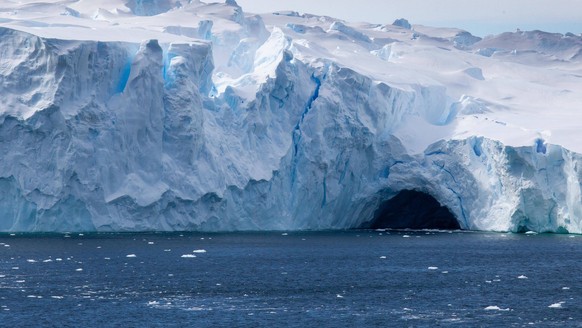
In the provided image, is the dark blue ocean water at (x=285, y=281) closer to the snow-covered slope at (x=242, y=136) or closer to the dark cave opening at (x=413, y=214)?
the snow-covered slope at (x=242, y=136)

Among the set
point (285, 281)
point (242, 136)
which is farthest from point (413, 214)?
point (285, 281)

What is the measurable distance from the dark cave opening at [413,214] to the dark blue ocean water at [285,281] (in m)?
3.73

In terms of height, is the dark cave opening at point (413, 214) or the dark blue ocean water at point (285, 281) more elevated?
the dark cave opening at point (413, 214)

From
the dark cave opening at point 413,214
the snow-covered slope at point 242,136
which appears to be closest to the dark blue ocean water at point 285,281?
the snow-covered slope at point 242,136

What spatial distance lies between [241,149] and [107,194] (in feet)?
18.9

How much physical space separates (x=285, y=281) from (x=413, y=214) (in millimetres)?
19350

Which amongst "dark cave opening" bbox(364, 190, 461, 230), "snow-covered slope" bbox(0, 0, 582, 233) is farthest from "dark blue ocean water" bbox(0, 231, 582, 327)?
"dark cave opening" bbox(364, 190, 461, 230)

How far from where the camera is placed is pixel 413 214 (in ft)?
149

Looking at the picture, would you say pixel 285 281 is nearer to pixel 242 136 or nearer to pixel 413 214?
pixel 242 136

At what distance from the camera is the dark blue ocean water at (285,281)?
21.0 metres

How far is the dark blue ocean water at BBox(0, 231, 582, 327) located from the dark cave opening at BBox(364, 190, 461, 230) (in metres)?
3.73

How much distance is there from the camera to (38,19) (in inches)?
1746

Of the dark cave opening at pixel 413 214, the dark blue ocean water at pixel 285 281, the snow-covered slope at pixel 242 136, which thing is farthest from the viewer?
the dark cave opening at pixel 413 214

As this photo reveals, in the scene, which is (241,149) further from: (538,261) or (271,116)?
(538,261)
